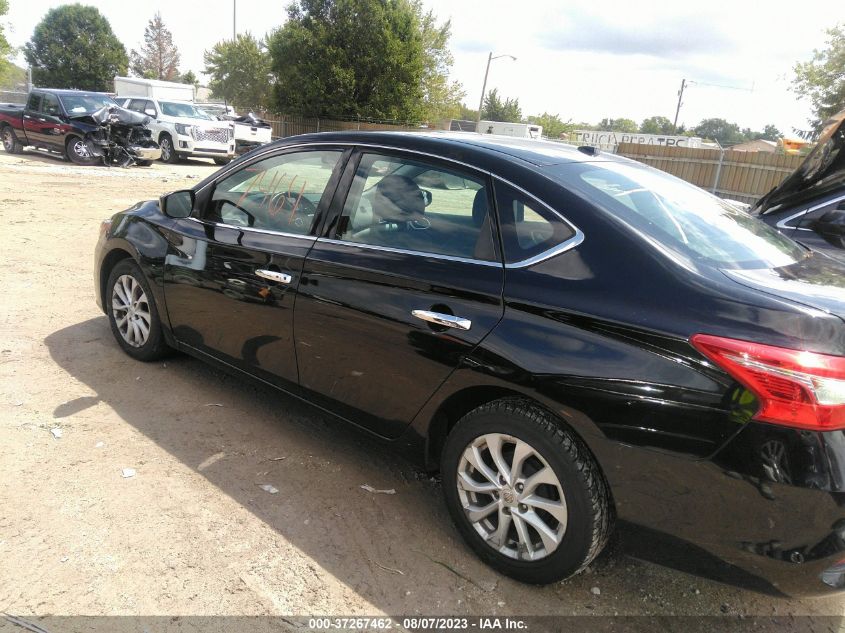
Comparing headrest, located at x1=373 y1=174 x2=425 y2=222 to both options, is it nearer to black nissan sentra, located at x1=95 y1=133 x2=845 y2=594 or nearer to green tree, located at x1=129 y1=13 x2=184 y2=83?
black nissan sentra, located at x1=95 y1=133 x2=845 y2=594

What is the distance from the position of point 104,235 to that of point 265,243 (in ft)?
6.22

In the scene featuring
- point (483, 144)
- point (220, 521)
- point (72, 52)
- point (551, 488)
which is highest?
point (72, 52)

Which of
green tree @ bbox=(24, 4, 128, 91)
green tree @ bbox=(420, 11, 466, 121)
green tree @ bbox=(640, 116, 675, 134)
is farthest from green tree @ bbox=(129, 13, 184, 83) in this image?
green tree @ bbox=(640, 116, 675, 134)

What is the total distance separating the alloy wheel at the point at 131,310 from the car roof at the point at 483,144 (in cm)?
178

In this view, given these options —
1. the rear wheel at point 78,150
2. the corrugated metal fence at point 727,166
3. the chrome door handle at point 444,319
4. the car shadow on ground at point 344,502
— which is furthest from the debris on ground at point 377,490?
the rear wheel at point 78,150

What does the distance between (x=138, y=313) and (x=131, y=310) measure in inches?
3.4

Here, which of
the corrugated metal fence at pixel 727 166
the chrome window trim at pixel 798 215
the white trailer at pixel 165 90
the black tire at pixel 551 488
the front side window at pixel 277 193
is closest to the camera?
the black tire at pixel 551 488

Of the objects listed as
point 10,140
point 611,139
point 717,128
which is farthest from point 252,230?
point 717,128

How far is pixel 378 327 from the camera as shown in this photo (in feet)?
9.50

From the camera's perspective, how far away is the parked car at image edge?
15.8 feet

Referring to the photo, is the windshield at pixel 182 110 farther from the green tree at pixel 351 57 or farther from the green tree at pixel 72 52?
the green tree at pixel 72 52

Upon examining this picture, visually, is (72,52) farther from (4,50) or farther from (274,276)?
(274,276)

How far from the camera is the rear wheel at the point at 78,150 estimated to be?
18.1m

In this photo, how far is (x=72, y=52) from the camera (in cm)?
5484
